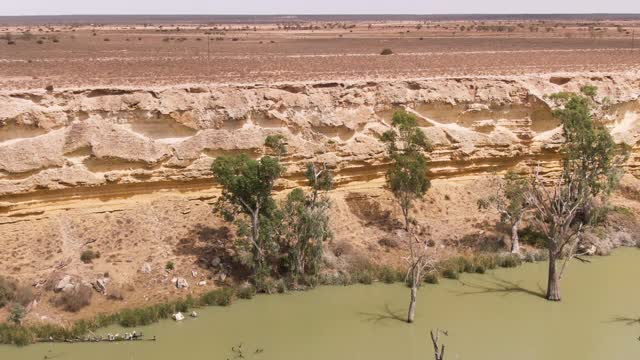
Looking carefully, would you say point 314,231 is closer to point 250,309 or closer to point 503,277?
point 250,309

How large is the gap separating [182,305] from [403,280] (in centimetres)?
658

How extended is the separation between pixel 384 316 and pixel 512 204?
6257 mm

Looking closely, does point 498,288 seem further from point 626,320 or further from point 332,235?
point 332,235

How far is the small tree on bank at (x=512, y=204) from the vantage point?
890 inches

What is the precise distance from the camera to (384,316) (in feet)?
63.2

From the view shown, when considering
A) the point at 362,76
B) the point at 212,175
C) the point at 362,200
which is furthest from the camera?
the point at 362,76

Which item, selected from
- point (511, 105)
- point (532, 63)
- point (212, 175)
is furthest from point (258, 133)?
point (532, 63)

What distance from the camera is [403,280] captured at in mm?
21250

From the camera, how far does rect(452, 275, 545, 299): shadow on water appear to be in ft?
67.8

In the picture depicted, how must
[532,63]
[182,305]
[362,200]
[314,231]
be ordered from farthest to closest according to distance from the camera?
[532,63] → [362,200] → [314,231] → [182,305]

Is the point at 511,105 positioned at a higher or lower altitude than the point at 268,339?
higher

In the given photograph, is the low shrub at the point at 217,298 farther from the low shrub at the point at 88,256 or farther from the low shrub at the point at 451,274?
the low shrub at the point at 451,274

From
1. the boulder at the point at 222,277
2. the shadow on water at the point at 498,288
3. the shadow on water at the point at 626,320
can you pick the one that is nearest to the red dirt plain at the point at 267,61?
the boulder at the point at 222,277

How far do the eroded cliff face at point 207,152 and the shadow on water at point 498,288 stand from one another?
8.24 feet
